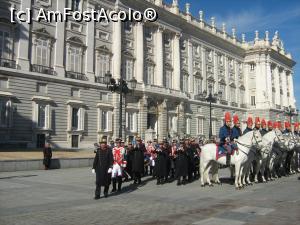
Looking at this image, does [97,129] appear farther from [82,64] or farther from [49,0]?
[49,0]

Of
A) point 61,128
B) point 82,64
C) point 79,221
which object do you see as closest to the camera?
point 79,221

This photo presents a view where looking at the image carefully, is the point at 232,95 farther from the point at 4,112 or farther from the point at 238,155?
the point at 238,155

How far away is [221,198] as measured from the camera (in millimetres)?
11898

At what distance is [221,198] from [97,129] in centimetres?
2866

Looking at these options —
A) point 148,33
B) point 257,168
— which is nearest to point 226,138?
point 257,168

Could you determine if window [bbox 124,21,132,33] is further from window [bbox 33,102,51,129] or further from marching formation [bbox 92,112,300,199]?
marching formation [bbox 92,112,300,199]

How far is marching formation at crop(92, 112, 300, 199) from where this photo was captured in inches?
526

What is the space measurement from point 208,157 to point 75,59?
85.8 feet

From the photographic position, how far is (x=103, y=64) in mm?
41469

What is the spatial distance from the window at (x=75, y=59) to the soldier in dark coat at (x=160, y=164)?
2349 cm

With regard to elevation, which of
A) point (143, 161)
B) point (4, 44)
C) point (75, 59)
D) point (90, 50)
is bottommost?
point (143, 161)

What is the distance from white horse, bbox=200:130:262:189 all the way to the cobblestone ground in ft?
2.13

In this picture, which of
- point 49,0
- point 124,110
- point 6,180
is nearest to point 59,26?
point 49,0

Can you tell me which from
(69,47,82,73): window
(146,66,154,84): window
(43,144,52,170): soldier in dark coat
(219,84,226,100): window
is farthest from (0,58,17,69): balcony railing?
(219,84,226,100): window
